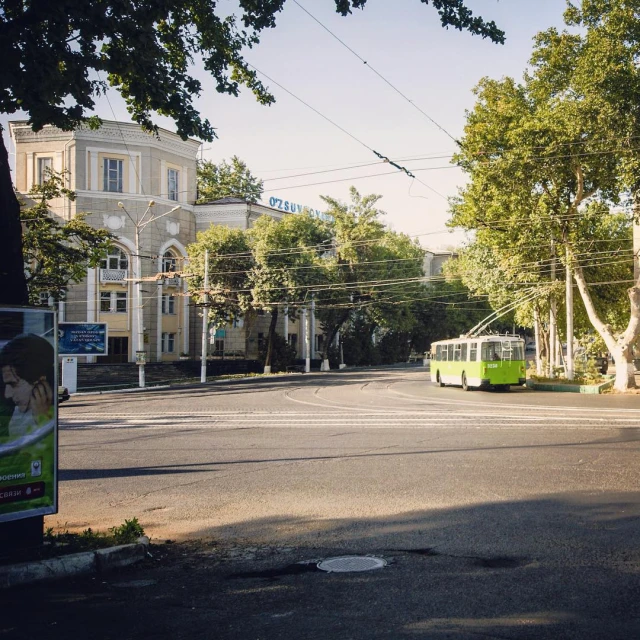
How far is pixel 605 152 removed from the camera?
29.0 metres

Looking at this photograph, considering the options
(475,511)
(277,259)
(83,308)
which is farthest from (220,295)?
(475,511)

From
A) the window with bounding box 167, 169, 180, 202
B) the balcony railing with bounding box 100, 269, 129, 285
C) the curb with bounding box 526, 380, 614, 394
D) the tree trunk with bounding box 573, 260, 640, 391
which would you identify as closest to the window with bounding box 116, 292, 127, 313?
the balcony railing with bounding box 100, 269, 129, 285

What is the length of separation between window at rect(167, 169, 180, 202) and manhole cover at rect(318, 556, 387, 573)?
51682 millimetres

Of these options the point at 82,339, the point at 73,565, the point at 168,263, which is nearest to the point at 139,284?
the point at 168,263

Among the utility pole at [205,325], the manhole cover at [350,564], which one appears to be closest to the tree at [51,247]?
the utility pole at [205,325]

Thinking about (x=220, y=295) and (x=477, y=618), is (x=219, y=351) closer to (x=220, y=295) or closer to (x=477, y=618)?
(x=220, y=295)

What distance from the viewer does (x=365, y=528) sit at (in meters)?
7.91

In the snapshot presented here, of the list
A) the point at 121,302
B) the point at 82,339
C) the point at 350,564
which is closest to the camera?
the point at 350,564

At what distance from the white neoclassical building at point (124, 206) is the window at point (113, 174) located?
0.23 ft

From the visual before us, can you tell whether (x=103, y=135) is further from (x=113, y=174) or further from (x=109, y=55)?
(x=109, y=55)

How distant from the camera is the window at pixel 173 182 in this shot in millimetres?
56019

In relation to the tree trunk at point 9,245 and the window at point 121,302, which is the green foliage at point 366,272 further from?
the tree trunk at point 9,245

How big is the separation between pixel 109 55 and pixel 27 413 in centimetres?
422

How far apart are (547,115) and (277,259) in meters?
28.6
